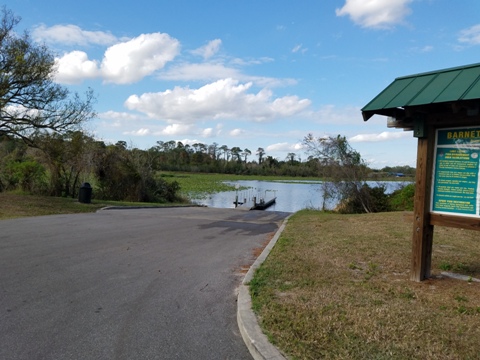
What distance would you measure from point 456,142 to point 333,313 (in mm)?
3077

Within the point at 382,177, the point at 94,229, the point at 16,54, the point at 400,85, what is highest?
the point at 16,54

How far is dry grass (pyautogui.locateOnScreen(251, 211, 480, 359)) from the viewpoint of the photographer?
3.82 meters

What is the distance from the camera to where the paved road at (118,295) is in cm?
396

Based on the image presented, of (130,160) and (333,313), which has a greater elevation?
(130,160)

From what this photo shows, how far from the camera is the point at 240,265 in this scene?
7719 mm

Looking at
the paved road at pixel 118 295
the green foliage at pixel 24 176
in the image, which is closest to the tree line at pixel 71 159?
the green foliage at pixel 24 176

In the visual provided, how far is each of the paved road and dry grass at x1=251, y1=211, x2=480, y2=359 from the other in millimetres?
575

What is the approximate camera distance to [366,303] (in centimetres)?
Answer: 505

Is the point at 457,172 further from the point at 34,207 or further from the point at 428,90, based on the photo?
the point at 34,207

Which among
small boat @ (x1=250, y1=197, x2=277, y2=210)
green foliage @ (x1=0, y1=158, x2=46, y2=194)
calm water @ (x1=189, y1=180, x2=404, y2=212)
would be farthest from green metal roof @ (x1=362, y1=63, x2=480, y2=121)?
small boat @ (x1=250, y1=197, x2=277, y2=210)

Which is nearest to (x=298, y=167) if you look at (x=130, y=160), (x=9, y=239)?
(x=130, y=160)

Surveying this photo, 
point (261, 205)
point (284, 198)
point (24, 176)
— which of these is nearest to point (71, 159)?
point (24, 176)

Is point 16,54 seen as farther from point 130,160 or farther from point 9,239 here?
point 130,160

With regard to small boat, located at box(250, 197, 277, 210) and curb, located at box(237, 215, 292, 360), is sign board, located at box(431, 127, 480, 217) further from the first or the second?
small boat, located at box(250, 197, 277, 210)
